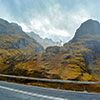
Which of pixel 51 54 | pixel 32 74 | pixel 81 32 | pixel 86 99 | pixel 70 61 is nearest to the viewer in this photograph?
pixel 86 99

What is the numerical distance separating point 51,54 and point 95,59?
155 ft

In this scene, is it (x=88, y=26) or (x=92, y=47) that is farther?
(x=88, y=26)

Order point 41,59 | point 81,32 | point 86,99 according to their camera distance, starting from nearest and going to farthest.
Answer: point 86,99
point 41,59
point 81,32

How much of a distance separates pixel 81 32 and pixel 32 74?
146800mm

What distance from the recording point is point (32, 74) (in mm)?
75562

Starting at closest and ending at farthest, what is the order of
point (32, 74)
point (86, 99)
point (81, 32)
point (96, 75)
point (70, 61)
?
1. point (86, 99)
2. point (32, 74)
3. point (96, 75)
4. point (70, 61)
5. point (81, 32)

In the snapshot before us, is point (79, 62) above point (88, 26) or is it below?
below

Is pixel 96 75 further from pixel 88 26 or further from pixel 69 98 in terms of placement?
pixel 88 26

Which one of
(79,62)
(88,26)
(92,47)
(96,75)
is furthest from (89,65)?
(88,26)

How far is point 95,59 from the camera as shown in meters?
112

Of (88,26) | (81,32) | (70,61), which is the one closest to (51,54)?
(70,61)

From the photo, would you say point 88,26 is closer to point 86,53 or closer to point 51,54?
point 86,53

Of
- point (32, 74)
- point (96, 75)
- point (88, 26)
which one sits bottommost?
point (32, 74)

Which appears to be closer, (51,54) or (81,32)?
(51,54)
